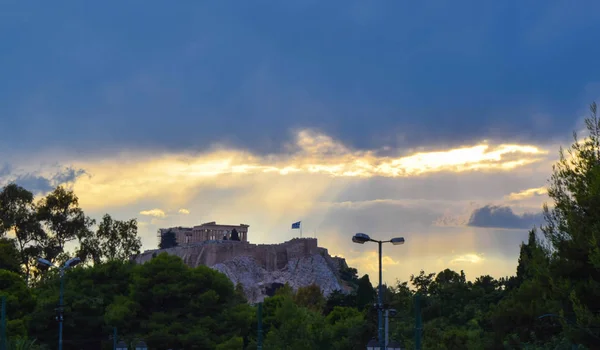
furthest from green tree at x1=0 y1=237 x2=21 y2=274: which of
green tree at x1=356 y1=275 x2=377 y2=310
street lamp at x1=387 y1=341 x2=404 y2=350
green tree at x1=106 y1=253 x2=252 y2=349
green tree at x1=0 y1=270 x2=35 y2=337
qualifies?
street lamp at x1=387 y1=341 x2=404 y2=350

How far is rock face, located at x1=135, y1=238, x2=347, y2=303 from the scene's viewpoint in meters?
177

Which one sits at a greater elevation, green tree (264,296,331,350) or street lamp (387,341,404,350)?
green tree (264,296,331,350)

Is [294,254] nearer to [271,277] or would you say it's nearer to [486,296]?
[271,277]

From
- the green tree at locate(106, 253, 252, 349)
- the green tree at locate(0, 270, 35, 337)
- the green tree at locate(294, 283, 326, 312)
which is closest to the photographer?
the green tree at locate(106, 253, 252, 349)

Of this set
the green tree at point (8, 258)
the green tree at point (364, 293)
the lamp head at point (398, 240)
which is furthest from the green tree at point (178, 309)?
the lamp head at point (398, 240)

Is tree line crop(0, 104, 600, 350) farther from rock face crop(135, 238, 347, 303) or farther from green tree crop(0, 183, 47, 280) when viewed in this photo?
rock face crop(135, 238, 347, 303)

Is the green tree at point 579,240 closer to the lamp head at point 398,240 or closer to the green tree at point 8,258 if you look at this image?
the lamp head at point 398,240

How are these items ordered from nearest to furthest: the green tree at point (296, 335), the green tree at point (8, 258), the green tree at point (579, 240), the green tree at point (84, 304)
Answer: the green tree at point (579, 240)
the green tree at point (84, 304)
the green tree at point (296, 335)
the green tree at point (8, 258)

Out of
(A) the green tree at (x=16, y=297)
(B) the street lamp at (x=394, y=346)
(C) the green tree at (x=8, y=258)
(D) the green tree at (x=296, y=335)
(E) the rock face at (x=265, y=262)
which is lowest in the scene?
(B) the street lamp at (x=394, y=346)

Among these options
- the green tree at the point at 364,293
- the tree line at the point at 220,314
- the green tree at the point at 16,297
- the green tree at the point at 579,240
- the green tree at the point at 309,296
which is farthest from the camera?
the green tree at the point at 309,296

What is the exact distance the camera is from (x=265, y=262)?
187 m

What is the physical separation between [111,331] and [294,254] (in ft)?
424

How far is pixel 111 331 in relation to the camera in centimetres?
5978

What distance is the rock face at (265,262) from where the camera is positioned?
177m
